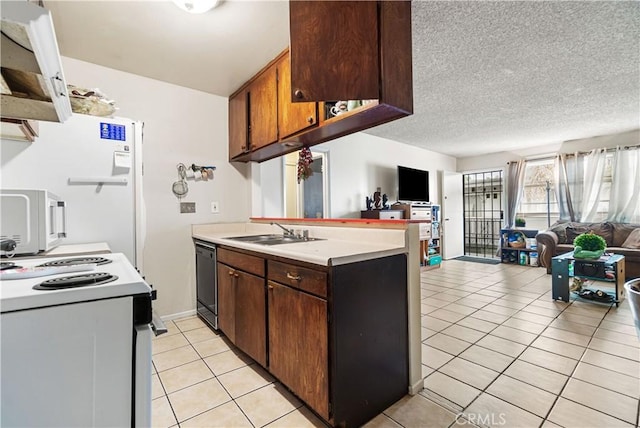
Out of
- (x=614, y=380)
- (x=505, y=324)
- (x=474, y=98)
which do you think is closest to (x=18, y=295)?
(x=614, y=380)

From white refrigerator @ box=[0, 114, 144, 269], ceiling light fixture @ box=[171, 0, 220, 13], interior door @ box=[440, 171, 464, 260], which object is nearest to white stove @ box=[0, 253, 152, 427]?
white refrigerator @ box=[0, 114, 144, 269]

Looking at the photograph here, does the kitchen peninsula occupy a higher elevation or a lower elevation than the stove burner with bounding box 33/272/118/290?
lower

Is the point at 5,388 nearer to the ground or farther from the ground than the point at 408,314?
farther from the ground

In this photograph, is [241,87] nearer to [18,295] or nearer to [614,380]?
[18,295]

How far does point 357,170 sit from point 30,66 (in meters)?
4.21

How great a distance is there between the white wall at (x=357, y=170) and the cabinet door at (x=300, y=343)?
197 centimetres

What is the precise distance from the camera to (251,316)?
189 centimetres

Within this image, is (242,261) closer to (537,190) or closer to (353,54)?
(353,54)

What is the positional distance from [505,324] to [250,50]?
10.8 feet

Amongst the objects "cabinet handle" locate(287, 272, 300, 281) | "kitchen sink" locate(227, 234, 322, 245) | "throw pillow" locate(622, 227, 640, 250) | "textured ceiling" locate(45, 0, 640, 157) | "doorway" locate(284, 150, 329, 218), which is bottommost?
"throw pillow" locate(622, 227, 640, 250)

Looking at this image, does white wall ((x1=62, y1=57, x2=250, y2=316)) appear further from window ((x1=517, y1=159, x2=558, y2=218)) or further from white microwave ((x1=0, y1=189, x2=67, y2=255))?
window ((x1=517, y1=159, x2=558, y2=218))

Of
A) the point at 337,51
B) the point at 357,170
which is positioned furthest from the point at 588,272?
the point at 337,51

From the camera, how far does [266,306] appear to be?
174 centimetres

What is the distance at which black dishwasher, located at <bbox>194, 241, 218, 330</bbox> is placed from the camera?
97.9 inches
